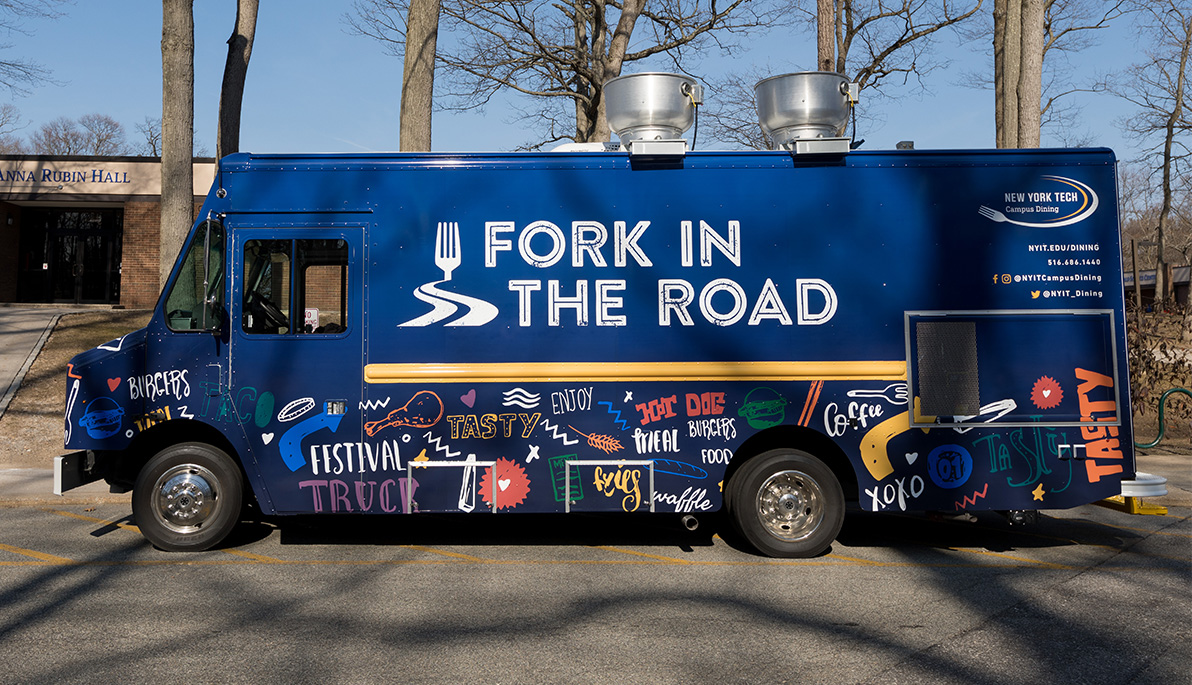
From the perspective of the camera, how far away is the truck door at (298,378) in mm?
6242

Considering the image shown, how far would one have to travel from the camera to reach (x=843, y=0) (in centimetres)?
2386

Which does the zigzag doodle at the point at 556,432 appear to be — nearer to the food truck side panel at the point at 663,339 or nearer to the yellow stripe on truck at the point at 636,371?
the food truck side panel at the point at 663,339

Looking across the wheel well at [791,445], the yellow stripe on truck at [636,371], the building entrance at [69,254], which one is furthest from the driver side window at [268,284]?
the building entrance at [69,254]

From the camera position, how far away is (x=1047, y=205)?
6.34 meters

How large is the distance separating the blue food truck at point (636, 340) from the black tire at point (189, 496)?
18 mm

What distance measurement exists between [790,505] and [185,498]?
479cm

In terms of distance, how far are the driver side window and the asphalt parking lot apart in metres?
1.90

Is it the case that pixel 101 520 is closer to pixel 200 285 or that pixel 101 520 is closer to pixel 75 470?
pixel 75 470

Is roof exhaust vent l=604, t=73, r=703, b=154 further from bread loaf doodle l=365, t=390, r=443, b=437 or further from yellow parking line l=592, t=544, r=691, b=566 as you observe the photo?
yellow parking line l=592, t=544, r=691, b=566

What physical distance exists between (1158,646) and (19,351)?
16550 mm

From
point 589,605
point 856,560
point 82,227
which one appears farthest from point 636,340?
point 82,227

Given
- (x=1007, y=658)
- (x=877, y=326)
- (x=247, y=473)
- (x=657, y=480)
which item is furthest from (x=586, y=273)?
(x=1007, y=658)

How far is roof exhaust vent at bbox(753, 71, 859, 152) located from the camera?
649cm

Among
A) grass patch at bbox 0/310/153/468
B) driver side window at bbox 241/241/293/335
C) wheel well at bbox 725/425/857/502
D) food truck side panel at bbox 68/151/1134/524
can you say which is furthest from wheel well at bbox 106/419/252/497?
wheel well at bbox 725/425/857/502
